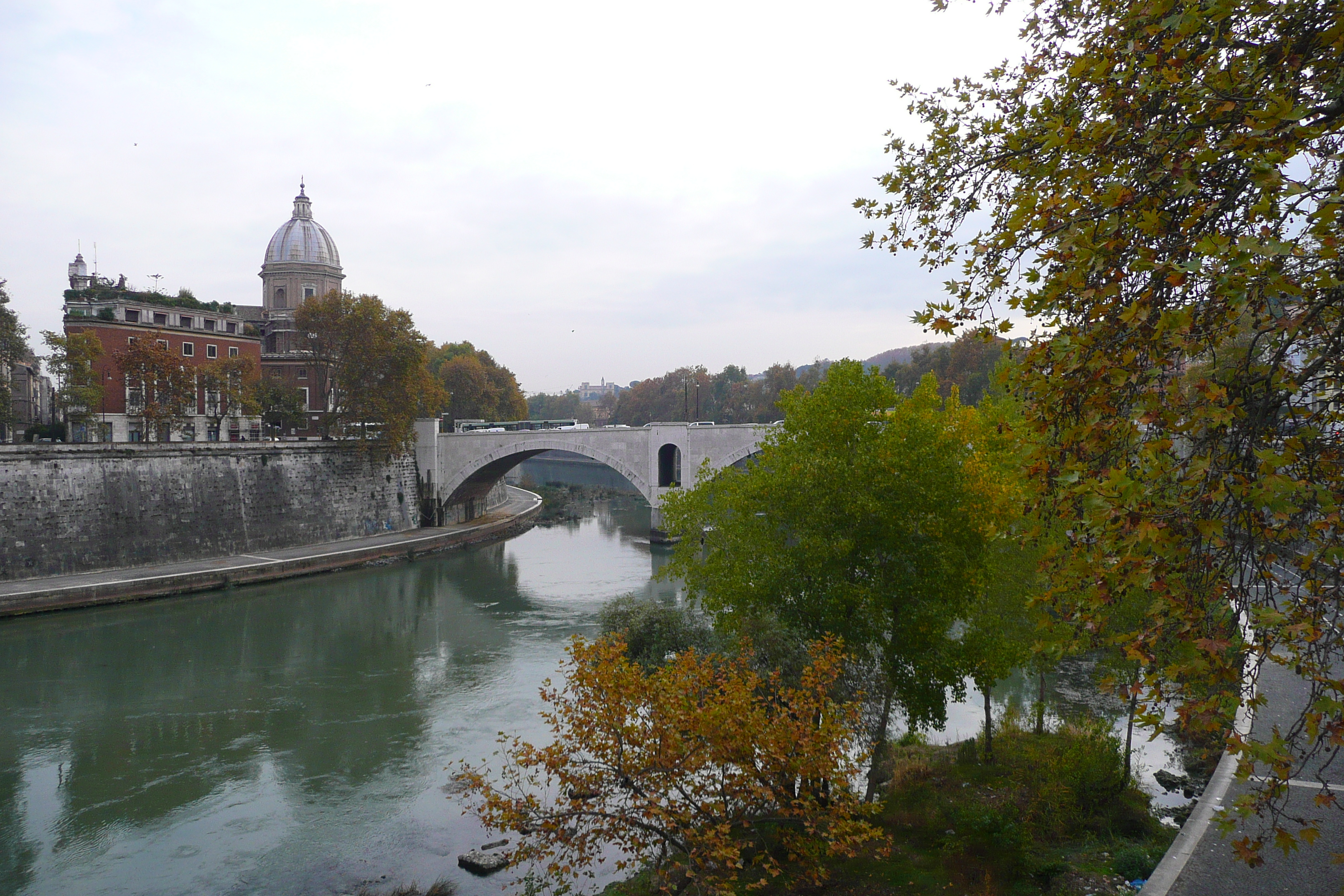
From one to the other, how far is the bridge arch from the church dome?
45.9ft

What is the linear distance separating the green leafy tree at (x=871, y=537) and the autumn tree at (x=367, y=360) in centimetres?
2154

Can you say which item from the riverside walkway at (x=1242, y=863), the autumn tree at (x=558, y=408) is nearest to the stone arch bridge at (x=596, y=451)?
the riverside walkway at (x=1242, y=863)

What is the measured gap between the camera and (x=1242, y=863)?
5.38m

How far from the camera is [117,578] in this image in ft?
63.6

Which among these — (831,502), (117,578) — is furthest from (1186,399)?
(117,578)

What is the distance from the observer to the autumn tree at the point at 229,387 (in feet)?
Result: 87.4

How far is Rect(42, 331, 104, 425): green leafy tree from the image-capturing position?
Answer: 77.1ft

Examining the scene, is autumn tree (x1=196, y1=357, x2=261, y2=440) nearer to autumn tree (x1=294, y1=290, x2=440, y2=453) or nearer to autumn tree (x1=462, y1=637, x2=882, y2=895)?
autumn tree (x1=294, y1=290, x2=440, y2=453)

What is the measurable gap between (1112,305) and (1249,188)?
75 cm

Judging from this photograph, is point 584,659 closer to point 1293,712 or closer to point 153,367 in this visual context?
point 1293,712

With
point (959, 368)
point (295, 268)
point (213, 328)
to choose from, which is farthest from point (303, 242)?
point (959, 368)

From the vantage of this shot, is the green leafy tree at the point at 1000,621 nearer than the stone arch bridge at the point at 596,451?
Yes

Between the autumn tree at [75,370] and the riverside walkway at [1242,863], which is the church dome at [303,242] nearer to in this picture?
the autumn tree at [75,370]

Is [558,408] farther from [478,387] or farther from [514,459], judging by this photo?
[514,459]
